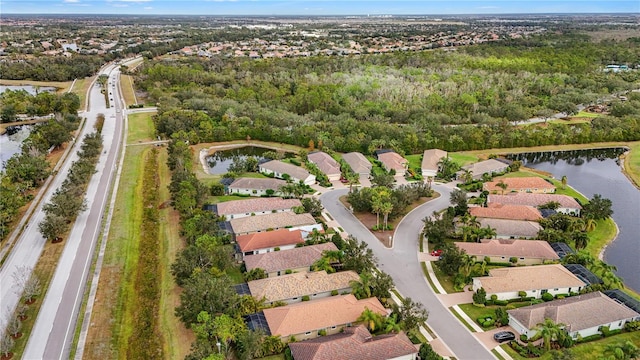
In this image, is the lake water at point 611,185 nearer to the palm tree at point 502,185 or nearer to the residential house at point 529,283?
the residential house at point 529,283

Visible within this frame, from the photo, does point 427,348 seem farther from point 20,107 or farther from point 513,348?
point 20,107

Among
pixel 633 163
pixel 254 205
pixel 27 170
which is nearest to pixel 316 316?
pixel 254 205

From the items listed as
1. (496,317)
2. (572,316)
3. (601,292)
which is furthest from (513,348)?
(601,292)

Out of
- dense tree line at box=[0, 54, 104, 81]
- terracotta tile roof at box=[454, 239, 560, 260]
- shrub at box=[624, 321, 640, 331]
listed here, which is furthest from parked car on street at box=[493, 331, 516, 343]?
dense tree line at box=[0, 54, 104, 81]

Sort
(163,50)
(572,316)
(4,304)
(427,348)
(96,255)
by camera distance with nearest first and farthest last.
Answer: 1. (427,348)
2. (572,316)
3. (4,304)
4. (96,255)
5. (163,50)

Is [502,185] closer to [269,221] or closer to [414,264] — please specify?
[414,264]

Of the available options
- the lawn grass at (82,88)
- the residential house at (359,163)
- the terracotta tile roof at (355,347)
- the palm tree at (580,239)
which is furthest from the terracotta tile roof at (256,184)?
the lawn grass at (82,88)
